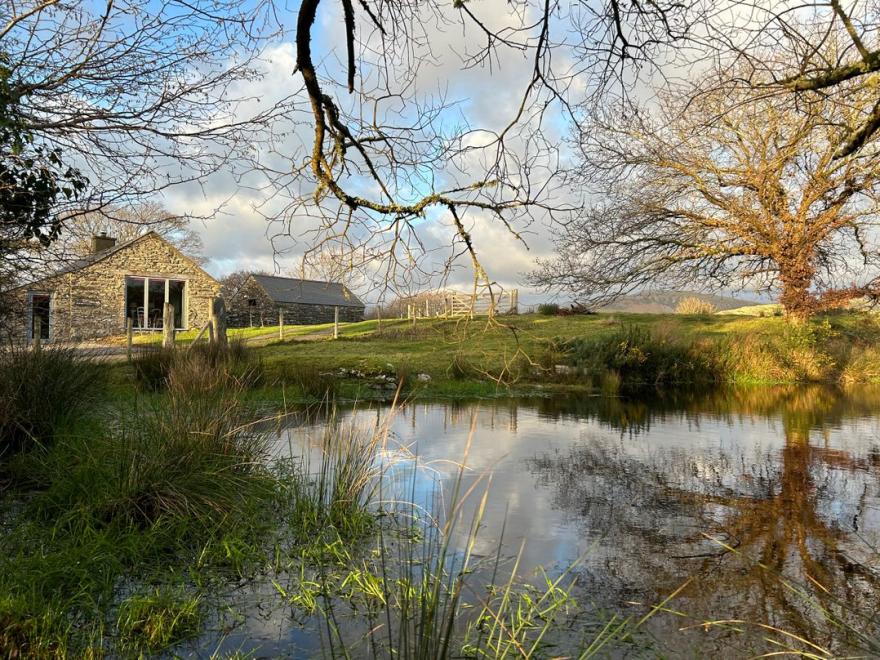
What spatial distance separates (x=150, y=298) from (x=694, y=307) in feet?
83.1

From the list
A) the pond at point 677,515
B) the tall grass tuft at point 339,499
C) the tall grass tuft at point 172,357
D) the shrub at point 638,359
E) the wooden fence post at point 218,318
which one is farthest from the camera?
the shrub at point 638,359

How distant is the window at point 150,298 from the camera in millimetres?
25781

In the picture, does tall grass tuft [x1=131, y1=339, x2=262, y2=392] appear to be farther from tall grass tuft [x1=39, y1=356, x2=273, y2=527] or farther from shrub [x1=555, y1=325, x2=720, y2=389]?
shrub [x1=555, y1=325, x2=720, y2=389]

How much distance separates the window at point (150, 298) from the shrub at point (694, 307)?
23.4m

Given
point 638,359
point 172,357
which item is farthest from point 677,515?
point 638,359

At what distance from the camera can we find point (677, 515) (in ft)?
15.3

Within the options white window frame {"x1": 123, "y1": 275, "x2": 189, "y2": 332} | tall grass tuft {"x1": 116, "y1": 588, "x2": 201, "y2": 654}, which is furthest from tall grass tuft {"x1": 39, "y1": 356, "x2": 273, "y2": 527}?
white window frame {"x1": 123, "y1": 275, "x2": 189, "y2": 332}

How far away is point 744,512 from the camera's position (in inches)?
187

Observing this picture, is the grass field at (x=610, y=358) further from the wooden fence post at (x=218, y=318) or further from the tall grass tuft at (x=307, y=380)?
the wooden fence post at (x=218, y=318)

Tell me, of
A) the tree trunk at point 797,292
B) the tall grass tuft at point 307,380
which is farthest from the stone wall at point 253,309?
the tree trunk at point 797,292

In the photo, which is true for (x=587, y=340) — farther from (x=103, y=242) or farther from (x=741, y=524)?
(x=103, y=242)

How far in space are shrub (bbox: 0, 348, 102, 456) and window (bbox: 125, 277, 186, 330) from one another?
68.0 feet

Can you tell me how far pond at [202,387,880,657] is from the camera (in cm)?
285

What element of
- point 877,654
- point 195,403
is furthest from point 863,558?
point 195,403
